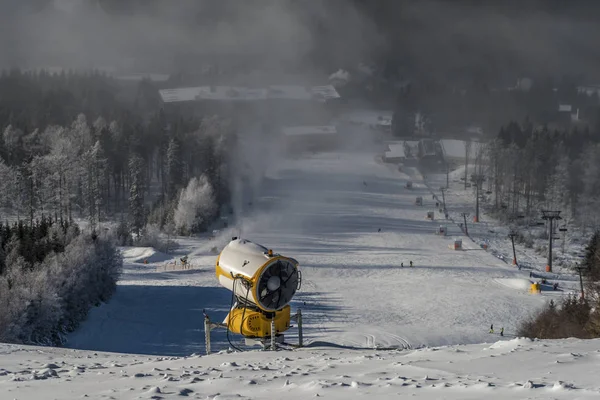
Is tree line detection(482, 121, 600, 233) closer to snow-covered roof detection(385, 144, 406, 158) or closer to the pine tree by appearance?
snow-covered roof detection(385, 144, 406, 158)

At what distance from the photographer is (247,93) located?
92.6 meters

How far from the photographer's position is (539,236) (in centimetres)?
5012

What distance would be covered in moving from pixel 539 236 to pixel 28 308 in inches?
1461

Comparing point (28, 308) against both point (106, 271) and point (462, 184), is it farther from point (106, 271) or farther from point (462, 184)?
point (462, 184)

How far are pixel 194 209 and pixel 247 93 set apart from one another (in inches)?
1879


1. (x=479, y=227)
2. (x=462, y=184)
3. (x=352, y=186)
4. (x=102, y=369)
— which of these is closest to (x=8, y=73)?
(x=352, y=186)

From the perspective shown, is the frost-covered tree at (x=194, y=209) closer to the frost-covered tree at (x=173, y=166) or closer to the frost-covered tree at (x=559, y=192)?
the frost-covered tree at (x=173, y=166)

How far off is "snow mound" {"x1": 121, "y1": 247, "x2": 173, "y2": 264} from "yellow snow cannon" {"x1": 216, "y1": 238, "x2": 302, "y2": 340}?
25.2m

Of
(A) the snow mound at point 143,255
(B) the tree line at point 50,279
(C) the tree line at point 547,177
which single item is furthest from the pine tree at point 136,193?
(C) the tree line at point 547,177

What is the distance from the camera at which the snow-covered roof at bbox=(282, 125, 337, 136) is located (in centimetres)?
8094

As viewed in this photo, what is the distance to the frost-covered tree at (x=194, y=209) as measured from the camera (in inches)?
1817

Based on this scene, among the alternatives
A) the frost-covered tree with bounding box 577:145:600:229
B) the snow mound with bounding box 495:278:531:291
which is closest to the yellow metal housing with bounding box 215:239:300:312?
the snow mound with bounding box 495:278:531:291

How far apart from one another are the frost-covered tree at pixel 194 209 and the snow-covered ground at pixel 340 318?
2.19 meters

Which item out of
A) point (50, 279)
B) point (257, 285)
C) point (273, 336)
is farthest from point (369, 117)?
point (257, 285)
